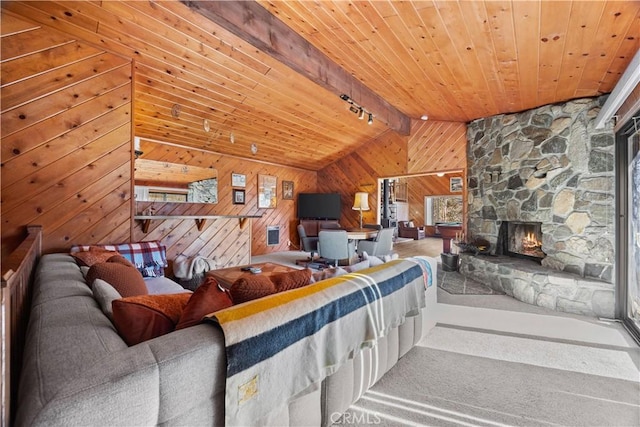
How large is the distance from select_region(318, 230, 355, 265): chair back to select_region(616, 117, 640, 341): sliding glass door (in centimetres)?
330

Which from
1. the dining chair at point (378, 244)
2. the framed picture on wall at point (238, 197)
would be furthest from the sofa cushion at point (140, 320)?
the framed picture on wall at point (238, 197)

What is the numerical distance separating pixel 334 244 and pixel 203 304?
3942mm

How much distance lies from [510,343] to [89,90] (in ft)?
14.8

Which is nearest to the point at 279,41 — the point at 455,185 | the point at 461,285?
the point at 461,285

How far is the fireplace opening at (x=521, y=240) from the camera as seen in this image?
429 cm

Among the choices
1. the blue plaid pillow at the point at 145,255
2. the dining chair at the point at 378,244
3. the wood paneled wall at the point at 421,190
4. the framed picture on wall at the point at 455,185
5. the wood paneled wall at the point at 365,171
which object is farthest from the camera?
the wood paneled wall at the point at 421,190

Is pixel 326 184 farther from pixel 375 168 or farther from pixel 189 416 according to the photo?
pixel 189 416

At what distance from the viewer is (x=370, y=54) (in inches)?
128

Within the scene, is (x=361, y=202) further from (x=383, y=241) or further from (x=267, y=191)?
(x=267, y=191)

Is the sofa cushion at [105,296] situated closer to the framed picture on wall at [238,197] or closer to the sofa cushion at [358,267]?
the sofa cushion at [358,267]

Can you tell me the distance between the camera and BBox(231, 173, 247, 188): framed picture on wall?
21.4 ft

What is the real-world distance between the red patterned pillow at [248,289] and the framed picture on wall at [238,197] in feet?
17.8

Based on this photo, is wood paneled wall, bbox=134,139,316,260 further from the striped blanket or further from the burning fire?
the burning fire

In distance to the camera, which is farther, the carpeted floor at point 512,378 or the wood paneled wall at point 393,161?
the wood paneled wall at point 393,161
